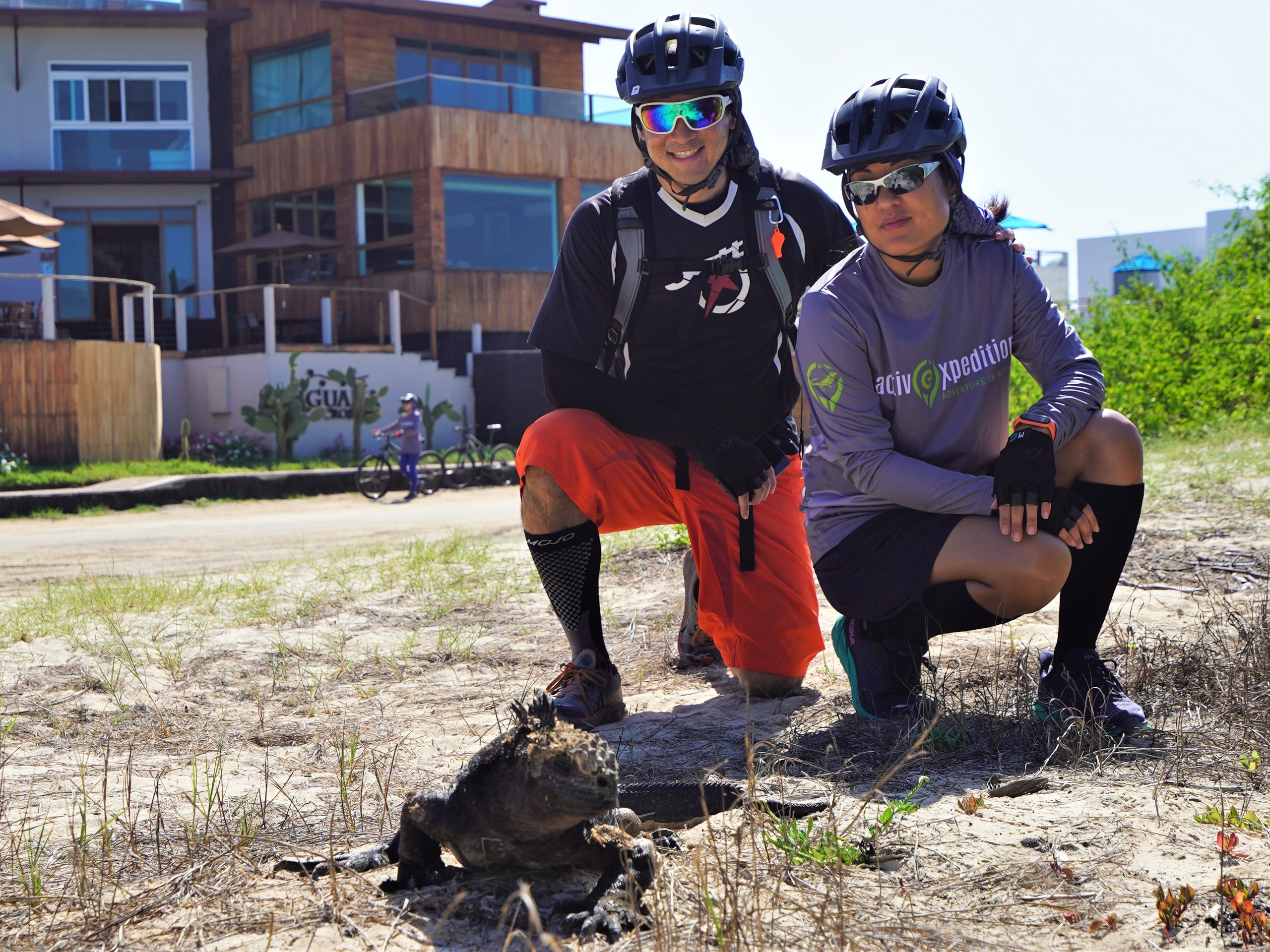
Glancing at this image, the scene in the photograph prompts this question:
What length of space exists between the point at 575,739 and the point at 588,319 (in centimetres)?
222

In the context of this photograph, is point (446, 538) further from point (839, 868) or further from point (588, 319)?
point (839, 868)

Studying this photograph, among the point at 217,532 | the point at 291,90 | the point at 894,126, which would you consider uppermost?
the point at 291,90

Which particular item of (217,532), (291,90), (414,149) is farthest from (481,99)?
(217,532)

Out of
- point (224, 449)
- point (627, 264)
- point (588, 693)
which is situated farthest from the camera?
point (224, 449)

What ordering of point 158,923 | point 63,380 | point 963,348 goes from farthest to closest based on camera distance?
point 63,380 < point 963,348 < point 158,923

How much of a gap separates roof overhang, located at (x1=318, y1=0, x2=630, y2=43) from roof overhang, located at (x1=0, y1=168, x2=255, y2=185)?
439 centimetres

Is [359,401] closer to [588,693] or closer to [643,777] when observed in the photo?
[588,693]

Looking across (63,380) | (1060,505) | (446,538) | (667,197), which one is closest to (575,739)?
(1060,505)

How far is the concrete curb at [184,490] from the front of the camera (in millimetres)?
14203

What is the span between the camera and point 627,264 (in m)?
4.06

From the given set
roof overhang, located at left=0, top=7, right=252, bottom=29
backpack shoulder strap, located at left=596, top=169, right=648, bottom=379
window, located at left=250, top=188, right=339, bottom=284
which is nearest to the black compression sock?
backpack shoulder strap, located at left=596, top=169, right=648, bottom=379

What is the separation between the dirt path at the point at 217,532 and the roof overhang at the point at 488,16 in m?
13.2

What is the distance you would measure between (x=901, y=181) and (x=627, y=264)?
3.37 feet

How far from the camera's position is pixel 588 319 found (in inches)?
160
